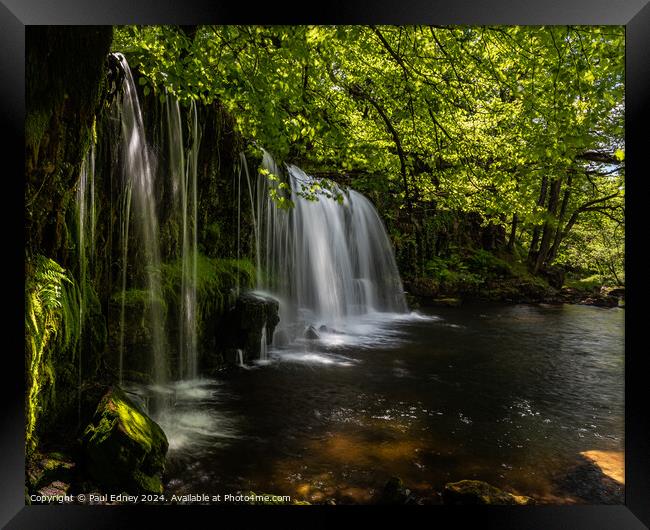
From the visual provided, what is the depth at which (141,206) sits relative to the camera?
5340 mm

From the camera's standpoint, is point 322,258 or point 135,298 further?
point 322,258

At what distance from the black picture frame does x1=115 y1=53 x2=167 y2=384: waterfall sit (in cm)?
227

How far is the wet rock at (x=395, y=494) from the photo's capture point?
11.2 ft

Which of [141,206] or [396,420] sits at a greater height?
[141,206]

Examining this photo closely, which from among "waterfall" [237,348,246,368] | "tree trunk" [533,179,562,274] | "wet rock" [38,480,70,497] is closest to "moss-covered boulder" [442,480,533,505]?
"wet rock" [38,480,70,497]

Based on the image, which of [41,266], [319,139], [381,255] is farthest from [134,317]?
[381,255]

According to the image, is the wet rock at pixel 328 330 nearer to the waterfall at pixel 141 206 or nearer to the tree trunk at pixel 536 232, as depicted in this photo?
the waterfall at pixel 141 206

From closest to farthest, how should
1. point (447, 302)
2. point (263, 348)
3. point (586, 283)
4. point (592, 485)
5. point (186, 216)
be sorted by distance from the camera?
1. point (592, 485)
2. point (186, 216)
3. point (263, 348)
4. point (447, 302)
5. point (586, 283)

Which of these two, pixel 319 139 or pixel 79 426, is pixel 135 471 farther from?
pixel 319 139

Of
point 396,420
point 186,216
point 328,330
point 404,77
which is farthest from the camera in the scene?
point 328,330

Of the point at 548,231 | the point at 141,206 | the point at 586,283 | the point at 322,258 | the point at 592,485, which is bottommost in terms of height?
the point at 592,485

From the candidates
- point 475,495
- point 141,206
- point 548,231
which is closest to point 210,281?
point 141,206

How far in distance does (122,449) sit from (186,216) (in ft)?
13.6

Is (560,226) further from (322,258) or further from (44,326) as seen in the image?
(44,326)
